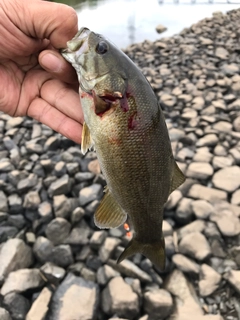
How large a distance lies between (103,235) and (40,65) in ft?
5.63

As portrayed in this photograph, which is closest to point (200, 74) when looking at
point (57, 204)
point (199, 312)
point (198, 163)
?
point (198, 163)

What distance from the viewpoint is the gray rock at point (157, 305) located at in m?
2.98

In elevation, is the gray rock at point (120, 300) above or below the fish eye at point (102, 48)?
below

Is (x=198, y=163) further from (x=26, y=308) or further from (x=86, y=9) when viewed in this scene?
(x=86, y=9)

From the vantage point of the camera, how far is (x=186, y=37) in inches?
458

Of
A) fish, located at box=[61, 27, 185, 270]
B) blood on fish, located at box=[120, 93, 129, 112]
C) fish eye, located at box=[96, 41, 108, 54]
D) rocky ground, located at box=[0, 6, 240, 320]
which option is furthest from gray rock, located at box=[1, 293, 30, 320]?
fish eye, located at box=[96, 41, 108, 54]

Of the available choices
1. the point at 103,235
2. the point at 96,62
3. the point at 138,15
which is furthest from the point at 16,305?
the point at 138,15

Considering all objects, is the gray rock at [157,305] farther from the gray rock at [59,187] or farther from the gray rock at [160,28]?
the gray rock at [160,28]

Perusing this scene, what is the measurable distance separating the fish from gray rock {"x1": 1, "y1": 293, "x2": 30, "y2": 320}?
1.40 metres

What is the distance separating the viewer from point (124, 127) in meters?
1.96

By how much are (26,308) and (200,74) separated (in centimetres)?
611

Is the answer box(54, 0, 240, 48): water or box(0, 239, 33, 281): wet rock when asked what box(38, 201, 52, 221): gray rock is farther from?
box(54, 0, 240, 48): water

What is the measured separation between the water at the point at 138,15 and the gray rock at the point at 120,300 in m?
9.70

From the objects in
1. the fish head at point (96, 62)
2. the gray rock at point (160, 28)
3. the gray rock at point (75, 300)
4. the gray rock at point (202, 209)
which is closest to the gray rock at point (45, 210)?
the gray rock at point (75, 300)
